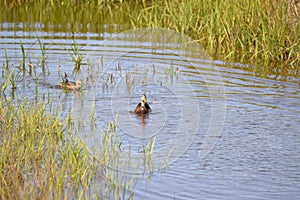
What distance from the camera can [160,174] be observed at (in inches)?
278

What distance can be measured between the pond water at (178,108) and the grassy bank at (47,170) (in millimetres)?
378

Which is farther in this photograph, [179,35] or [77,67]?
[179,35]

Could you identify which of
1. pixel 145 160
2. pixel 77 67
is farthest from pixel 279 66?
pixel 145 160

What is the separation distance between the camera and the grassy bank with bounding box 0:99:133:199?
19.3ft

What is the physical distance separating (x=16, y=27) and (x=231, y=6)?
5497 mm

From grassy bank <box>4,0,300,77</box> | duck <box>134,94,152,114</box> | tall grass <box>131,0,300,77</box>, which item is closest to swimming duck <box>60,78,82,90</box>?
duck <box>134,94,152,114</box>

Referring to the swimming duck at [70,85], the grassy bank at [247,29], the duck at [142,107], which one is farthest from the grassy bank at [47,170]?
the grassy bank at [247,29]

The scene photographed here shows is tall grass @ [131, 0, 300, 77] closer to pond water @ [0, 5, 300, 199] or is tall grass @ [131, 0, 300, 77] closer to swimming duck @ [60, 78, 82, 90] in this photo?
pond water @ [0, 5, 300, 199]

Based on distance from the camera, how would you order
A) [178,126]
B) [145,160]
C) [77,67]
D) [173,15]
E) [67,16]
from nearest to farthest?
[145,160] → [178,126] → [77,67] → [173,15] → [67,16]

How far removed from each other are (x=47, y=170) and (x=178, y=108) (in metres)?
3.92

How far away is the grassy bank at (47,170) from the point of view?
19.3 feet

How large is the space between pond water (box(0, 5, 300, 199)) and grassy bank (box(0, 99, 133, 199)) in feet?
1.24

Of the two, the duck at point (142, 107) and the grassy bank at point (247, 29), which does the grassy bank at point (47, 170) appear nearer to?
the duck at point (142, 107)

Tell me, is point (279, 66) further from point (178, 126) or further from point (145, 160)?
point (145, 160)
